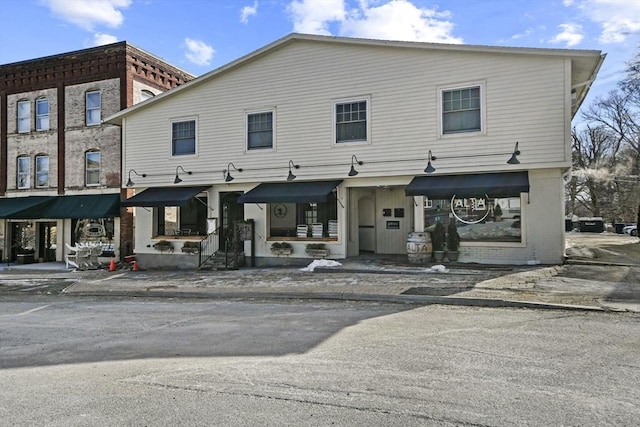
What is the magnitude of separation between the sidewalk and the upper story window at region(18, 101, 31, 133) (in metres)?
10.1

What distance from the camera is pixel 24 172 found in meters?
22.6

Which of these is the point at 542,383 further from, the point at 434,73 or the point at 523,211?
the point at 434,73

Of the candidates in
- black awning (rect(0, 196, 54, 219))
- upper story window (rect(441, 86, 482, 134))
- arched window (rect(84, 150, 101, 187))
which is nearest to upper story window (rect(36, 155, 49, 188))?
black awning (rect(0, 196, 54, 219))

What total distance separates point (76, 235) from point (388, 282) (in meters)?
16.7

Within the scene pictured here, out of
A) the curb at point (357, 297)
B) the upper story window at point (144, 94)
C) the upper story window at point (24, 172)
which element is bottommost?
the curb at point (357, 297)

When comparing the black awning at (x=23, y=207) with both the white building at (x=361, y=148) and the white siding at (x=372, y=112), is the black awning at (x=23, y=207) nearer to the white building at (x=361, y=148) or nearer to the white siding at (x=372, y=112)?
the white building at (x=361, y=148)

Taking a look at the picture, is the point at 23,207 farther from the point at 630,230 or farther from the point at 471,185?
the point at 630,230

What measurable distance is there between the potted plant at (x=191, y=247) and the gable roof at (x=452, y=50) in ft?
19.0

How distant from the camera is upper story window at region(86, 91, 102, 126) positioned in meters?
21.1

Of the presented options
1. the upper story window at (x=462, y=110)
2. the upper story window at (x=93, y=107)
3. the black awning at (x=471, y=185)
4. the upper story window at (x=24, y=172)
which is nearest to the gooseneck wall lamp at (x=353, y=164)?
the black awning at (x=471, y=185)

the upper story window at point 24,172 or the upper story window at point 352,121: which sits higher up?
the upper story window at point 352,121

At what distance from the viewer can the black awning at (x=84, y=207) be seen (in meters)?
19.7

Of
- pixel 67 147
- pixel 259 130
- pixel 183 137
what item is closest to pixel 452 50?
pixel 259 130

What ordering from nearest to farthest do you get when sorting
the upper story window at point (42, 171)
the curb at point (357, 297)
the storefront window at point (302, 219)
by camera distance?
the curb at point (357, 297), the storefront window at point (302, 219), the upper story window at point (42, 171)
